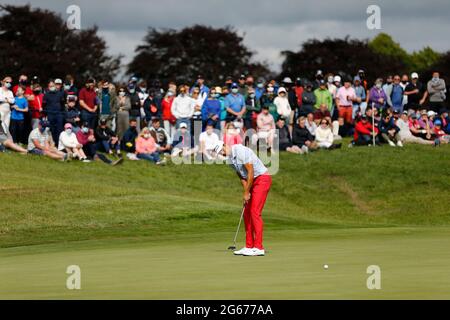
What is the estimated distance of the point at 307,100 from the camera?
41469mm

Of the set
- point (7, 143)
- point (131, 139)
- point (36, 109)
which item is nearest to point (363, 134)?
point (131, 139)

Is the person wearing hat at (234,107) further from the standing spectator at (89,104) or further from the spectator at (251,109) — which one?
the standing spectator at (89,104)

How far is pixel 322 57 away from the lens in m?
91.6

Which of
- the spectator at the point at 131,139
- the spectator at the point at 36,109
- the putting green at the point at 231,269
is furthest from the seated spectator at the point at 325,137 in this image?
the putting green at the point at 231,269

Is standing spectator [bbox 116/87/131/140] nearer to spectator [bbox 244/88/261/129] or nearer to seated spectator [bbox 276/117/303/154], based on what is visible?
spectator [bbox 244/88/261/129]

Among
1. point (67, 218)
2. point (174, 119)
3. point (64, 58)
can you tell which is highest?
point (64, 58)

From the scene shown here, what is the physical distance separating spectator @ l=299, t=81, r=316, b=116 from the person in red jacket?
7.03 feet

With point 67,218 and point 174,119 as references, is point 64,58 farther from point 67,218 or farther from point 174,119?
point 67,218

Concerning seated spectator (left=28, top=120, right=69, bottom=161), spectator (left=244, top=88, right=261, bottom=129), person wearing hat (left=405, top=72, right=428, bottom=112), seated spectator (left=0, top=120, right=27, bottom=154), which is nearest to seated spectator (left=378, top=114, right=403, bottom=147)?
person wearing hat (left=405, top=72, right=428, bottom=112)

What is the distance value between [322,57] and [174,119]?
53.6 meters

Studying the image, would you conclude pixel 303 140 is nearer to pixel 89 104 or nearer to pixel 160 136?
pixel 160 136

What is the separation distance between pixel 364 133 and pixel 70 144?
40.4ft

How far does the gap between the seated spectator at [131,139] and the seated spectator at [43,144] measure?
259 cm
